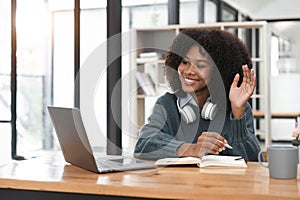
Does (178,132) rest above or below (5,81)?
below

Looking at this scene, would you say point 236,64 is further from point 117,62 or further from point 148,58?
point 148,58

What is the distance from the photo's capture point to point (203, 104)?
2123 mm

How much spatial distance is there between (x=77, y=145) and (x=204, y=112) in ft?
2.23

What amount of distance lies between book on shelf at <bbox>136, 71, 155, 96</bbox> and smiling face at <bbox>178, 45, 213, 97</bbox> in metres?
2.90

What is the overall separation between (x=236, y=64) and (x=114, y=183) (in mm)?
1084

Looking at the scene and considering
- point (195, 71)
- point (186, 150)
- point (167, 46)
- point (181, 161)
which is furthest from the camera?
point (167, 46)

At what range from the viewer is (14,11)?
4707 mm

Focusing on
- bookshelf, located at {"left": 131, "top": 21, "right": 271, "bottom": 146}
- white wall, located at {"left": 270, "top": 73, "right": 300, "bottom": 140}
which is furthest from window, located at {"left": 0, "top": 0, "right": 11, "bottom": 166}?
white wall, located at {"left": 270, "top": 73, "right": 300, "bottom": 140}

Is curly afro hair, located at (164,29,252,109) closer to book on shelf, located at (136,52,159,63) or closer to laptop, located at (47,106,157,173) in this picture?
laptop, located at (47,106,157,173)

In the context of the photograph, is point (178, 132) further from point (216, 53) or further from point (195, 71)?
point (216, 53)

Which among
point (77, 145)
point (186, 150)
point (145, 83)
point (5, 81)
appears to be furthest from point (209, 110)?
point (5, 81)

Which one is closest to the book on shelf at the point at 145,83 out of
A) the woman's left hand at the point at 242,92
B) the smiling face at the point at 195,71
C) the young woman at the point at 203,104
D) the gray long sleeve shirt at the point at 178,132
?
the young woman at the point at 203,104

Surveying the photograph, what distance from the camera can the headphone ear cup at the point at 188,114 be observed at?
204 cm

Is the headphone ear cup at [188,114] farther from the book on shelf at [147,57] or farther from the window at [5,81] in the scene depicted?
the book on shelf at [147,57]
